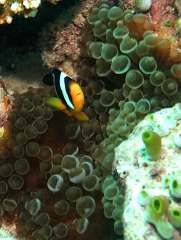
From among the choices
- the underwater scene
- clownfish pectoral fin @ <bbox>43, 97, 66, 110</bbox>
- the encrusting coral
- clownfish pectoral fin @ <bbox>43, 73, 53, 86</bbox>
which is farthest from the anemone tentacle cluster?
the encrusting coral

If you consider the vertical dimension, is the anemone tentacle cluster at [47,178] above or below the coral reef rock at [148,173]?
below

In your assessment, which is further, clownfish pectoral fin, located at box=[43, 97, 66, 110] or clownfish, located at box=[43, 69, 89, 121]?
clownfish pectoral fin, located at box=[43, 97, 66, 110]

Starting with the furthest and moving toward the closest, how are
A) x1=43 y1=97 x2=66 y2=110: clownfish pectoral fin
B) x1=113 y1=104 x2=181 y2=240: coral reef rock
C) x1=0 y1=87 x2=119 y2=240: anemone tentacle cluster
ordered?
x1=43 y1=97 x2=66 y2=110: clownfish pectoral fin, x1=0 y1=87 x2=119 y2=240: anemone tentacle cluster, x1=113 y1=104 x2=181 y2=240: coral reef rock

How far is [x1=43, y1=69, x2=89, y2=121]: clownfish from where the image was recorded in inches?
91.8

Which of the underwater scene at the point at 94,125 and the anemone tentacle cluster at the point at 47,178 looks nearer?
the underwater scene at the point at 94,125

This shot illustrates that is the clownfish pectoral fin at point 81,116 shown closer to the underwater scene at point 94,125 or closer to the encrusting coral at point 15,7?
the underwater scene at point 94,125

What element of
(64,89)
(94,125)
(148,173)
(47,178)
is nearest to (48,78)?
(64,89)

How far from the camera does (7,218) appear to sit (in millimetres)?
2516

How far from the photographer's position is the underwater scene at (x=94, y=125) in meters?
2.01

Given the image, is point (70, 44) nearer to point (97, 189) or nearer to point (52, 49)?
point (52, 49)

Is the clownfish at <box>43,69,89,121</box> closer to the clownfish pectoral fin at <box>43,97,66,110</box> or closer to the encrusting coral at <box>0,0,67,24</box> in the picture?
the clownfish pectoral fin at <box>43,97,66,110</box>

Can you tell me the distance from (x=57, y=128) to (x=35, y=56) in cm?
177

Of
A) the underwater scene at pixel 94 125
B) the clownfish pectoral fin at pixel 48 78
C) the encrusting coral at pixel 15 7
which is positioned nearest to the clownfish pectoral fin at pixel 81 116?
the underwater scene at pixel 94 125

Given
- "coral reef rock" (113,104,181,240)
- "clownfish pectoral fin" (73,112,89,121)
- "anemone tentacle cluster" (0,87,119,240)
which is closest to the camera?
"coral reef rock" (113,104,181,240)
